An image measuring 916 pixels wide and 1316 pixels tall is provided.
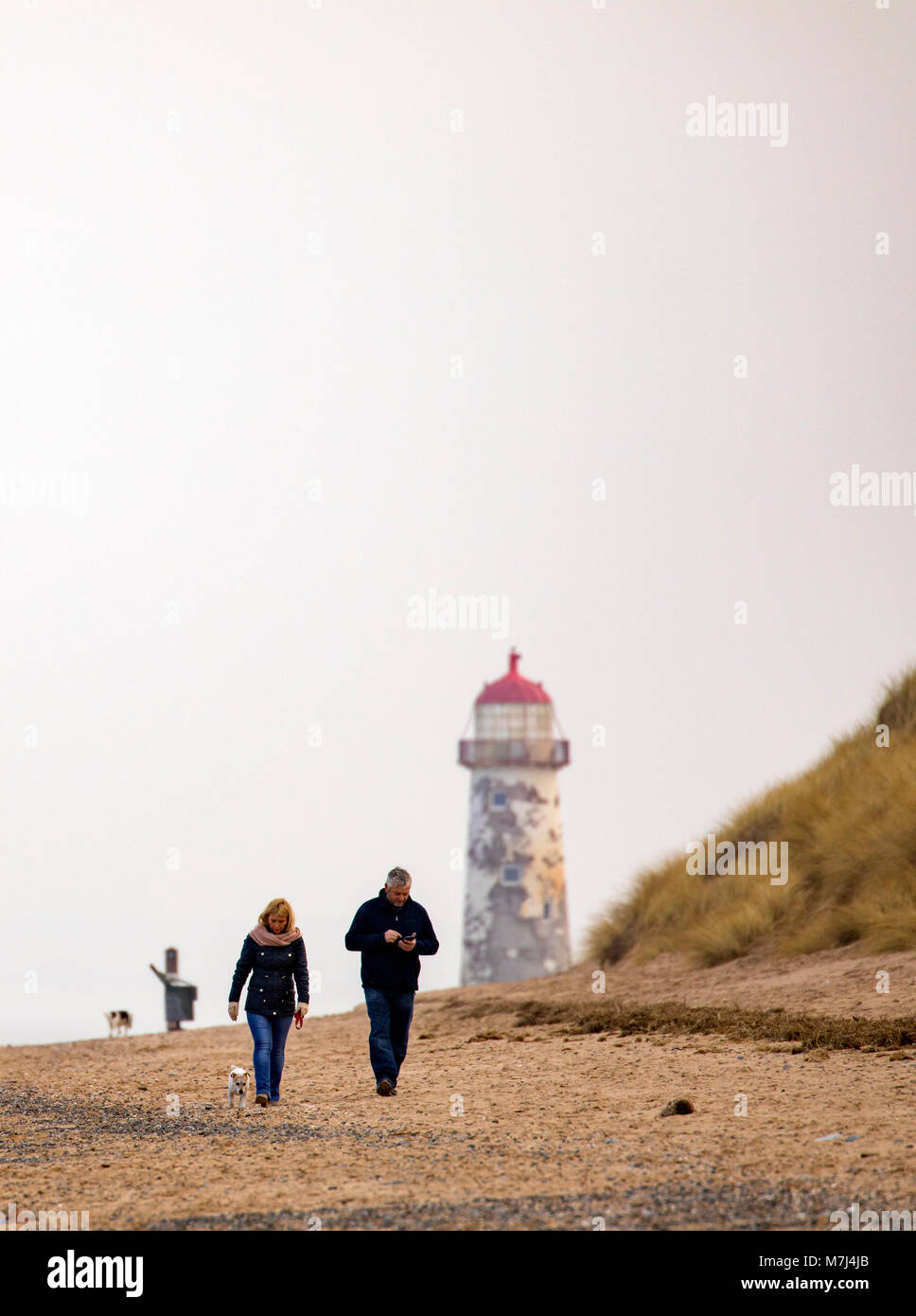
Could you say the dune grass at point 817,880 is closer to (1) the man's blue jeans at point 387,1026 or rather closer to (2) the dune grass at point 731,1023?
(2) the dune grass at point 731,1023

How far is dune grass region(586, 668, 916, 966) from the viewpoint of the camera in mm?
20828

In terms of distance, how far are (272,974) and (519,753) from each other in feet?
132

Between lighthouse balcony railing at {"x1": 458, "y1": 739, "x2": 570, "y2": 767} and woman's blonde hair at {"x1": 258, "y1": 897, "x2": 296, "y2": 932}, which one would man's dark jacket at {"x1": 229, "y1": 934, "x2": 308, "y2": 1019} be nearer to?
woman's blonde hair at {"x1": 258, "y1": 897, "x2": 296, "y2": 932}

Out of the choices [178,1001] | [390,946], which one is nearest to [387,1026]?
[390,946]

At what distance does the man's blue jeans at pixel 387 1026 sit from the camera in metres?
13.9

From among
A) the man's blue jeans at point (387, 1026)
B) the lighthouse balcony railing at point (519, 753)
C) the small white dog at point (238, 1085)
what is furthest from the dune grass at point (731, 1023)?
the lighthouse balcony railing at point (519, 753)

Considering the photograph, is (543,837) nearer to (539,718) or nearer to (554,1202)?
(539,718)

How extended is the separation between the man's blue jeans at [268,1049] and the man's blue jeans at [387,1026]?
2.35 ft

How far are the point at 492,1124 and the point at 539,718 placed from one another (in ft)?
139

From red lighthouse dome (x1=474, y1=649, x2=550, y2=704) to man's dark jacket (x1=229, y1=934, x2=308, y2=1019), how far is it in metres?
41.0

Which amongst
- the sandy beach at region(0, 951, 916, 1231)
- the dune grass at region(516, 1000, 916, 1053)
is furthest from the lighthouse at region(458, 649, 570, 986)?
the sandy beach at region(0, 951, 916, 1231)
